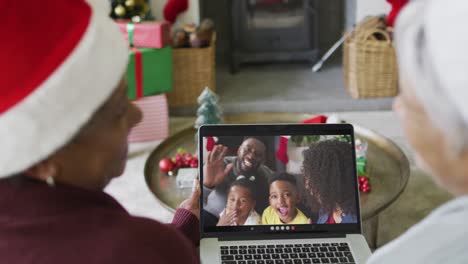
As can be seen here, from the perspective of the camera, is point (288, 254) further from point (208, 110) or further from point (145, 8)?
point (145, 8)

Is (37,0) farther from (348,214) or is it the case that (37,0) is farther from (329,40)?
(329,40)

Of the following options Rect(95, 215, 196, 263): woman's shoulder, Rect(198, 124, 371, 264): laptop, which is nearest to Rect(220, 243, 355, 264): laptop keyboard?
Rect(198, 124, 371, 264): laptop

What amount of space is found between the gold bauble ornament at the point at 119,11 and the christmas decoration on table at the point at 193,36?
338 mm

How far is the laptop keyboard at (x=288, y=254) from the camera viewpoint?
131 centimetres

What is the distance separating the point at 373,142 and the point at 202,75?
133cm

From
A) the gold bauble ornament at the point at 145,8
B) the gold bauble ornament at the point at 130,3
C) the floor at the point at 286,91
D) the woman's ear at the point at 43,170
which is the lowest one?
the floor at the point at 286,91

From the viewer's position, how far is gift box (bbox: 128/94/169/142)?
9.72 ft

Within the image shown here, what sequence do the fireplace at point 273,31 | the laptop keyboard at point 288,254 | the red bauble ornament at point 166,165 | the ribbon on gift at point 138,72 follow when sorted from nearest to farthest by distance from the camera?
1. the laptop keyboard at point 288,254
2. the red bauble ornament at point 166,165
3. the ribbon on gift at point 138,72
4. the fireplace at point 273,31

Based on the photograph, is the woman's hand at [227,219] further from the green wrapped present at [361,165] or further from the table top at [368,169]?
the green wrapped present at [361,165]

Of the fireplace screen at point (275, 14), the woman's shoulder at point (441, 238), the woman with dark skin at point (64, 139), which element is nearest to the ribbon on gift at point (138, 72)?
the fireplace screen at point (275, 14)

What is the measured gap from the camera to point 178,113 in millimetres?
3365

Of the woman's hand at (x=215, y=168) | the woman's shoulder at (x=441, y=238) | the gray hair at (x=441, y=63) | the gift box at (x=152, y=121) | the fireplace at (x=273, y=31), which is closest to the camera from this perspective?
the gray hair at (x=441, y=63)

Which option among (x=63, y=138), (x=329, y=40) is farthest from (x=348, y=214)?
(x=329, y=40)

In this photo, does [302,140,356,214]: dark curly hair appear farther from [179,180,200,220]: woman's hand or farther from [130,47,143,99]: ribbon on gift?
[130,47,143,99]: ribbon on gift
